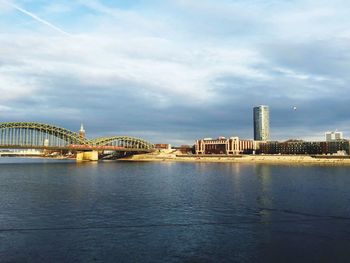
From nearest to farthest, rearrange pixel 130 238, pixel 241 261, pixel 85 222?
pixel 241 261, pixel 130 238, pixel 85 222

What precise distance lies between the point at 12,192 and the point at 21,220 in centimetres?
2138

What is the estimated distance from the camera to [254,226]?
2936cm

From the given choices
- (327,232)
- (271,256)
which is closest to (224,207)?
(327,232)

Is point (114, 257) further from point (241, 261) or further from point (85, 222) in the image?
point (85, 222)

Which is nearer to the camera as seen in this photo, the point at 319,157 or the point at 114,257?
the point at 114,257

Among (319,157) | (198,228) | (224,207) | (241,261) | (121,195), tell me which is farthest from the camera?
(319,157)

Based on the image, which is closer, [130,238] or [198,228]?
[130,238]

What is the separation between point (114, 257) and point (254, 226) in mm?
11849

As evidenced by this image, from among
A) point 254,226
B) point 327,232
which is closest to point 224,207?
point 254,226

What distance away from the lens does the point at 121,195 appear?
158ft

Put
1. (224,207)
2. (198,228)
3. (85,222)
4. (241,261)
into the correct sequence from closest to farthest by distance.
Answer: (241,261), (198,228), (85,222), (224,207)

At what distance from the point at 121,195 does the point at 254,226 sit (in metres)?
→ 22.4

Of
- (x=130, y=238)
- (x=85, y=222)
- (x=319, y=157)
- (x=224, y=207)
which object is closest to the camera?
(x=130, y=238)

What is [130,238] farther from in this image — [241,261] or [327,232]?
[327,232]
